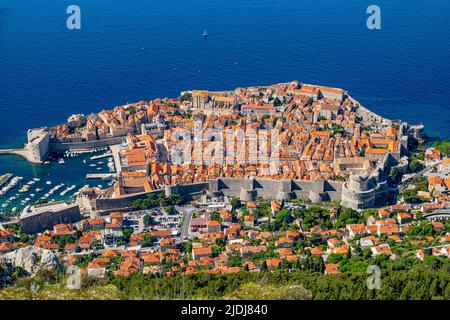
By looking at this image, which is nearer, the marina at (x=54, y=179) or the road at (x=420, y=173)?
the road at (x=420, y=173)

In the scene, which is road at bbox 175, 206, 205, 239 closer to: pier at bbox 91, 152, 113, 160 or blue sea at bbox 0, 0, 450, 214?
pier at bbox 91, 152, 113, 160

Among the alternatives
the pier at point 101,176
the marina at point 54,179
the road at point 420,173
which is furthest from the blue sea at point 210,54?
the road at point 420,173

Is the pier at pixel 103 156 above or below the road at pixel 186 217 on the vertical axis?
above

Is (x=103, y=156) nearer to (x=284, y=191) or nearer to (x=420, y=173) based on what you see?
(x=284, y=191)

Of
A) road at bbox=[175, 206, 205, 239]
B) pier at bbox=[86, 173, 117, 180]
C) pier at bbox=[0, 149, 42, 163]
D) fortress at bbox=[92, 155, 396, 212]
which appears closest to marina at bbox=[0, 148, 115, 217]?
pier at bbox=[86, 173, 117, 180]

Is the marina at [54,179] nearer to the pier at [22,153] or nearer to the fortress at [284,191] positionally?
the pier at [22,153]

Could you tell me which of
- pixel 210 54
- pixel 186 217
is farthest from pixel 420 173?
pixel 210 54

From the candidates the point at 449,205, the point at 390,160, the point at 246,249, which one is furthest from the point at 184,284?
the point at 390,160

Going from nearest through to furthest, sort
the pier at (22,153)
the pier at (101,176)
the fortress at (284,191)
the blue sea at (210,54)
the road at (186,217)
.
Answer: the road at (186,217) → the fortress at (284,191) → the pier at (101,176) → the pier at (22,153) → the blue sea at (210,54)
